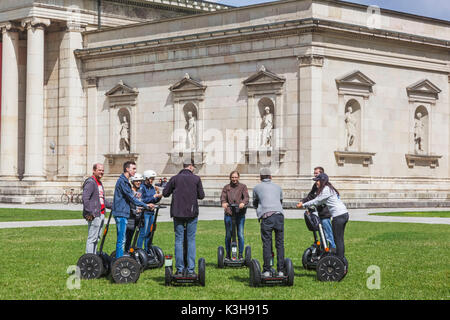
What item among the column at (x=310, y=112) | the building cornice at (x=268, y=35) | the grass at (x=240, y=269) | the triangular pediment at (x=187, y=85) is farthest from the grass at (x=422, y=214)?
the triangular pediment at (x=187, y=85)

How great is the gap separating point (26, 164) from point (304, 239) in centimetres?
3029

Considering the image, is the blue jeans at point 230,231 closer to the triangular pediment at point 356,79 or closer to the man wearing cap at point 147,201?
the man wearing cap at point 147,201

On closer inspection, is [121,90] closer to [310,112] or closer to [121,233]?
[310,112]

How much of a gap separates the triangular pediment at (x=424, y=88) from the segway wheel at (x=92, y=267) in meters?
32.0

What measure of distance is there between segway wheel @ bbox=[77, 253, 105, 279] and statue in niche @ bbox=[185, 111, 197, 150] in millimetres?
29999

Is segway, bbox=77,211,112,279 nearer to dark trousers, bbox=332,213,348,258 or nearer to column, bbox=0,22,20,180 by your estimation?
dark trousers, bbox=332,213,348,258

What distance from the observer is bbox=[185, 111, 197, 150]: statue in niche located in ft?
156

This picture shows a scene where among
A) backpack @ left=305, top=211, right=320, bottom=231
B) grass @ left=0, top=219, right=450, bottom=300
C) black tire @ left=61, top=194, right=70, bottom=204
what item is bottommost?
grass @ left=0, top=219, right=450, bottom=300

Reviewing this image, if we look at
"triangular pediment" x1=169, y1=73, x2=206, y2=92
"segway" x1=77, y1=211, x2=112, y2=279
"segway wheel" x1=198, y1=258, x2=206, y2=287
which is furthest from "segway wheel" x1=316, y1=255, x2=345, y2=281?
"triangular pediment" x1=169, y1=73, x2=206, y2=92

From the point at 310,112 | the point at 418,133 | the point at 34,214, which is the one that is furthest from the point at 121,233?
the point at 418,133
